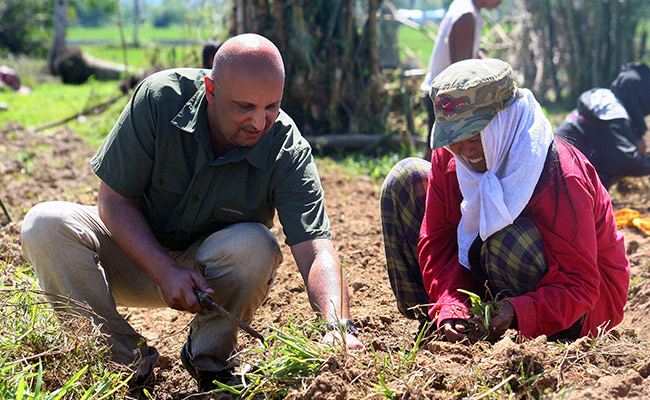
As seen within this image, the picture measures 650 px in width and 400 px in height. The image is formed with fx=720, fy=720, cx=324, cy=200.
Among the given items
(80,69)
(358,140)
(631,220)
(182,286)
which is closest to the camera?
(182,286)

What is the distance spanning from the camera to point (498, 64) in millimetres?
2523

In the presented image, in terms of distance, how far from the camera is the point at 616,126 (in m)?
4.54

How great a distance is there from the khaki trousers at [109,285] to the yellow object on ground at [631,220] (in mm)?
2797

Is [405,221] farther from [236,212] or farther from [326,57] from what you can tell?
[326,57]

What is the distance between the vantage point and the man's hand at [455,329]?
248 cm

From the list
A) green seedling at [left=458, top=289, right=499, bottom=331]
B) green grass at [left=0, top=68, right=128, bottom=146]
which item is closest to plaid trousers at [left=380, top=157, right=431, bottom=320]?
green seedling at [left=458, top=289, right=499, bottom=331]

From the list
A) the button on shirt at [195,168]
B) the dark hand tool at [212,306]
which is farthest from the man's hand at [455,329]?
the dark hand tool at [212,306]

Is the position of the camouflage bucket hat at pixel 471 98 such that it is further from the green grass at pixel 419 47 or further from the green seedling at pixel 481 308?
the green grass at pixel 419 47

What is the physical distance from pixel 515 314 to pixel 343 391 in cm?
67

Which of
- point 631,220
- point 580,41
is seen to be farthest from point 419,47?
point 631,220

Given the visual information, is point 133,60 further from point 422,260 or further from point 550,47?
point 422,260

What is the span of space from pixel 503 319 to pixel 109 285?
1505mm

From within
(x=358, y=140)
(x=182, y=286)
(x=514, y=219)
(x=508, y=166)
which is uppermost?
(x=508, y=166)

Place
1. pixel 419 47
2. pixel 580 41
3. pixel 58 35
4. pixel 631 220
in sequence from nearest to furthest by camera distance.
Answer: pixel 631 220
pixel 580 41
pixel 58 35
pixel 419 47
